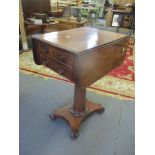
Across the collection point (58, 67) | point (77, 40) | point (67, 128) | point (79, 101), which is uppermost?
point (77, 40)

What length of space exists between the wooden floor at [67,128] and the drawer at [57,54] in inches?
28.6

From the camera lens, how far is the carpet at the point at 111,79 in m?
2.22

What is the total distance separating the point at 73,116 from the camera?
1.62 m

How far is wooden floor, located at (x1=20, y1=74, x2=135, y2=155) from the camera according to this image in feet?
4.60

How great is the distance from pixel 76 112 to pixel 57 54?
26.4 inches

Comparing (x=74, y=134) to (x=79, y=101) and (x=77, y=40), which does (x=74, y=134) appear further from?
(x=77, y=40)

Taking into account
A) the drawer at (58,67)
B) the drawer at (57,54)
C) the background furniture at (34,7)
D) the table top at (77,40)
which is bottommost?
the drawer at (58,67)

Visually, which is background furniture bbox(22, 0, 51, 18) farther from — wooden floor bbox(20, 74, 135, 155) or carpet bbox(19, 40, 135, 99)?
wooden floor bbox(20, 74, 135, 155)

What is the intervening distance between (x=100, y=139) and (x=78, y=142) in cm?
20

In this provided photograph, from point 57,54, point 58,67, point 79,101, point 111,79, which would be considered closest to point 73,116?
point 79,101

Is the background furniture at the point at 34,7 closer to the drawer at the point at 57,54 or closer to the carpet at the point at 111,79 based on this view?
the carpet at the point at 111,79

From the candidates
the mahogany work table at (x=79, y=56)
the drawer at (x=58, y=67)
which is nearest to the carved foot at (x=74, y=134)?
the mahogany work table at (x=79, y=56)
